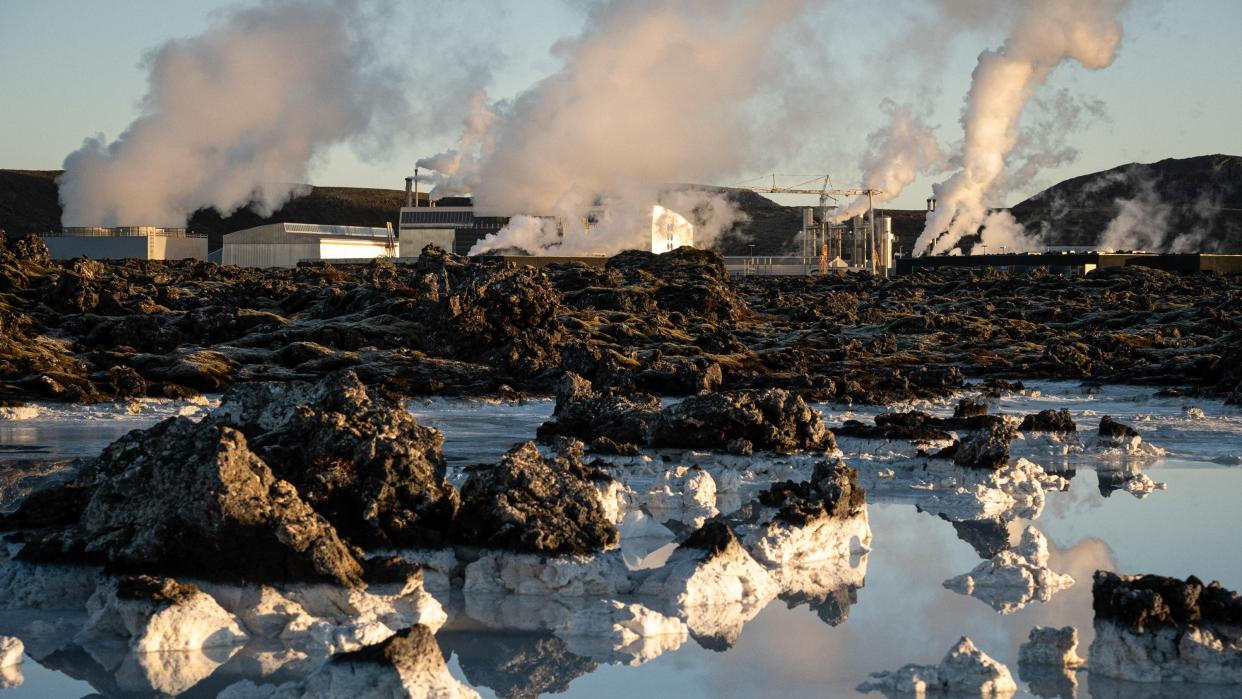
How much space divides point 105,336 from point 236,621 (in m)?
29.3

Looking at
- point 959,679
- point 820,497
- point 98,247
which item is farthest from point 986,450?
point 98,247

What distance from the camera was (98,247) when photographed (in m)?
108

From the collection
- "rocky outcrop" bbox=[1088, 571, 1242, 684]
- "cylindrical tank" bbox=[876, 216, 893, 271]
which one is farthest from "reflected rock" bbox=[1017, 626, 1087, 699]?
"cylindrical tank" bbox=[876, 216, 893, 271]

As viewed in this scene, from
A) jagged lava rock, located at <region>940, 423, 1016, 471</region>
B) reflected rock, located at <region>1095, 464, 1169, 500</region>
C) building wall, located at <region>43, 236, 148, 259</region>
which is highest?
building wall, located at <region>43, 236, 148, 259</region>

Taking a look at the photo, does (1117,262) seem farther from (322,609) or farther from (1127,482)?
(322,609)

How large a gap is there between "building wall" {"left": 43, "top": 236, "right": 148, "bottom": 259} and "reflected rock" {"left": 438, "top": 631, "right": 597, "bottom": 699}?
100498mm

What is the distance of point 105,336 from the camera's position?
128 ft

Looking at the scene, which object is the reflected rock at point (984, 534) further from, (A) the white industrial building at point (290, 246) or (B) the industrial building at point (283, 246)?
(B) the industrial building at point (283, 246)

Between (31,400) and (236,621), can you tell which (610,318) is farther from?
(236,621)

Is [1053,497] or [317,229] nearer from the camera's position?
[1053,497]

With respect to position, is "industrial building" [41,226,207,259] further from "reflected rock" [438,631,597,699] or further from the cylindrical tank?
"reflected rock" [438,631,597,699]

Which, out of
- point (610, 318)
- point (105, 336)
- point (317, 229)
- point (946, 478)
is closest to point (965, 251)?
point (317, 229)

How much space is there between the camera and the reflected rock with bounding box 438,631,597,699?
10.8m

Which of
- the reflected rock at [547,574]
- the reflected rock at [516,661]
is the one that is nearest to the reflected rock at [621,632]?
the reflected rock at [516,661]
